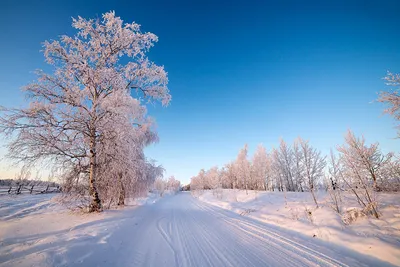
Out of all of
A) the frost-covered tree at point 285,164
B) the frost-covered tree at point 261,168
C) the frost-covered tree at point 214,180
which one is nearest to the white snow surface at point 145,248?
the frost-covered tree at point 285,164

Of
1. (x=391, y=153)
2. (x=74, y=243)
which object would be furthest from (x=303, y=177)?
(x=74, y=243)

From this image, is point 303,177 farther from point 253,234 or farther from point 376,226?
point 253,234

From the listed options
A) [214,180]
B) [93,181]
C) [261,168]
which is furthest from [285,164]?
[93,181]

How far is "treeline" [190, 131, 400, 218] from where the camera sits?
7535 mm

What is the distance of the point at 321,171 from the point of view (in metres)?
26.9

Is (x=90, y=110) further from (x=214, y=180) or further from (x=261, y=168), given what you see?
(x=214, y=180)

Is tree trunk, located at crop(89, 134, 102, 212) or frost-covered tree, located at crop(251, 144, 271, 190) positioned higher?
frost-covered tree, located at crop(251, 144, 271, 190)

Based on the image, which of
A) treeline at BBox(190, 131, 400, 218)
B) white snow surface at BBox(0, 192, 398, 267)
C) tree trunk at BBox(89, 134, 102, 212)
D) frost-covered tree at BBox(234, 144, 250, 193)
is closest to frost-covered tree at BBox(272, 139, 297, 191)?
treeline at BBox(190, 131, 400, 218)

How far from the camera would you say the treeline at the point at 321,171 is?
7.54 meters

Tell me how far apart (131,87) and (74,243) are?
736 cm

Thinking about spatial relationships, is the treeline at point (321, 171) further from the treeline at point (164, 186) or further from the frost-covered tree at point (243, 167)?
the treeline at point (164, 186)

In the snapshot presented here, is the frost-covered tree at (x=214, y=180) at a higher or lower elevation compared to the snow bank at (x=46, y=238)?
higher

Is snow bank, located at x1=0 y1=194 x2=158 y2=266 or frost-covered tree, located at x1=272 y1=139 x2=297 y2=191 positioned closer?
snow bank, located at x1=0 y1=194 x2=158 y2=266

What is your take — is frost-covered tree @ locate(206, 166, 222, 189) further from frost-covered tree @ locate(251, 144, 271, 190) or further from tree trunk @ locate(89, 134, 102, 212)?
tree trunk @ locate(89, 134, 102, 212)
